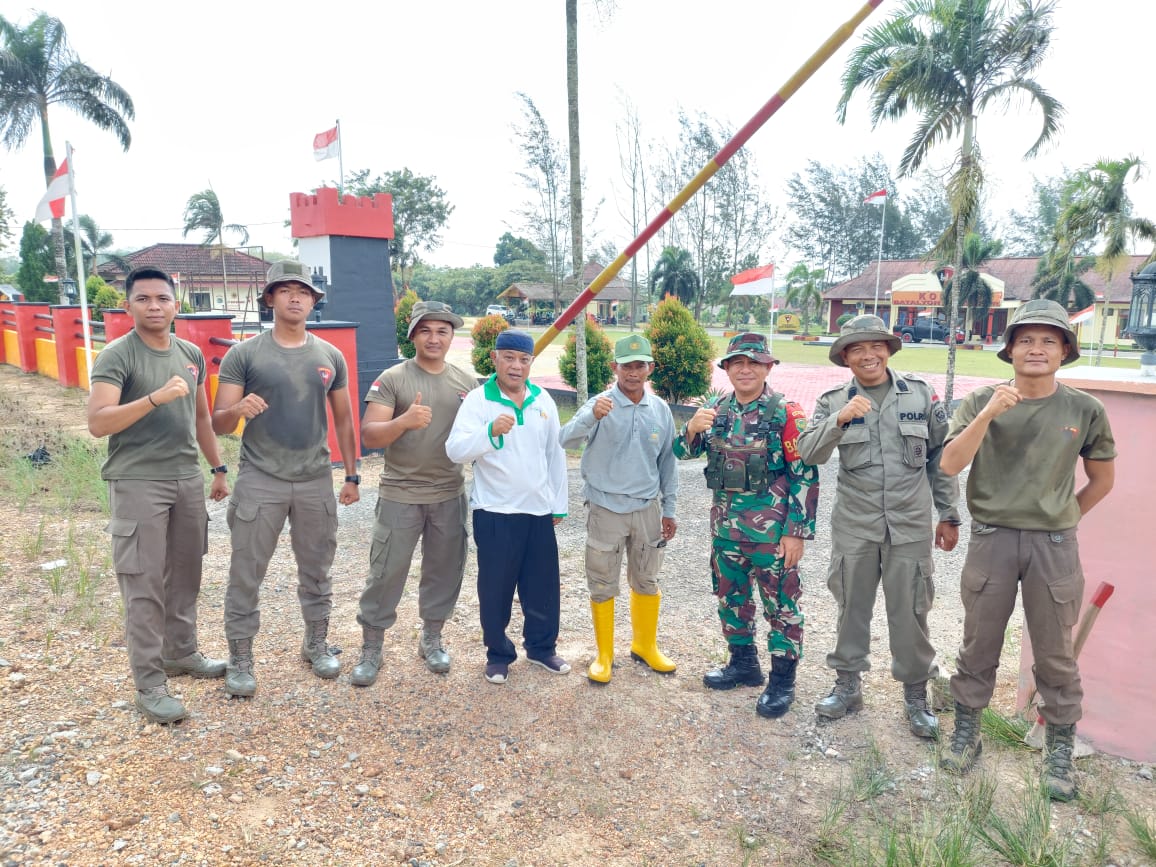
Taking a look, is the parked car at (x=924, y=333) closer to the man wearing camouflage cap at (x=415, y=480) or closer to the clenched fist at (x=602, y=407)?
the clenched fist at (x=602, y=407)

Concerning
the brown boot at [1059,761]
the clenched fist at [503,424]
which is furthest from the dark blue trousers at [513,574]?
the brown boot at [1059,761]

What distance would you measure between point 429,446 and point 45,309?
15.0 meters

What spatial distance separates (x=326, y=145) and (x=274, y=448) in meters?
11.8

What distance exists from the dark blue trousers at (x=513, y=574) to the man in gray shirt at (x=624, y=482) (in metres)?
0.21

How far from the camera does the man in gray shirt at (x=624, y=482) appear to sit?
3685mm

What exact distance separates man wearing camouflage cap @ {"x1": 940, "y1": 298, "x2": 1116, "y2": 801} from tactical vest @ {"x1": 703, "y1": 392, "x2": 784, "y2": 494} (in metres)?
0.74

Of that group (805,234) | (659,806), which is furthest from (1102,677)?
(805,234)

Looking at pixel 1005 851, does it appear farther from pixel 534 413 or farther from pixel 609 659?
pixel 534 413

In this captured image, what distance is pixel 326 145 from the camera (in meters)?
13.7

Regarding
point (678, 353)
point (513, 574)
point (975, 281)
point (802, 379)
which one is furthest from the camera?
point (975, 281)

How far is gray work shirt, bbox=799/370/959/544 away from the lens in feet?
10.7

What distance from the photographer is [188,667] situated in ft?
12.0

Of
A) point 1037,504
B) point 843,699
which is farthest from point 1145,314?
point 843,699

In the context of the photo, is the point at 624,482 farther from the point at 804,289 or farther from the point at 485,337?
the point at 804,289
